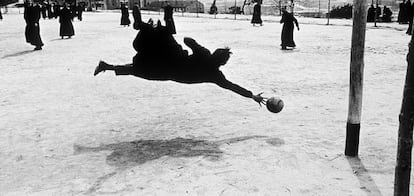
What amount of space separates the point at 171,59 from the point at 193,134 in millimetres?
1030

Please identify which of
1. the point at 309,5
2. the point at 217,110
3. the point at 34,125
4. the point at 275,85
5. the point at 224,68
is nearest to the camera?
the point at 34,125

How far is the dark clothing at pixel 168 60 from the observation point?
4660mm

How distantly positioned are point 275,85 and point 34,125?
438 centimetres

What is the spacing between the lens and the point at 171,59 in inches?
186

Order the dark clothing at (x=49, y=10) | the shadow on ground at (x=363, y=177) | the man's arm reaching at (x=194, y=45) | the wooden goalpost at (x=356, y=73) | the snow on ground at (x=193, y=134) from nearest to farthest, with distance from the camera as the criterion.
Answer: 1. the shadow on ground at (x=363, y=177)
2. the snow on ground at (x=193, y=134)
3. the wooden goalpost at (x=356, y=73)
4. the man's arm reaching at (x=194, y=45)
5. the dark clothing at (x=49, y=10)

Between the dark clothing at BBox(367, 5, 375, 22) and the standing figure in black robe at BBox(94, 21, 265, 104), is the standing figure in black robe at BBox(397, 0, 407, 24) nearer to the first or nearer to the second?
the dark clothing at BBox(367, 5, 375, 22)

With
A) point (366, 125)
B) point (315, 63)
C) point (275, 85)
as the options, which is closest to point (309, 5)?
point (315, 63)

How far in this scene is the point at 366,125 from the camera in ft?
17.8

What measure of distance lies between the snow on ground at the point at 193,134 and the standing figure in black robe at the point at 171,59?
768 millimetres

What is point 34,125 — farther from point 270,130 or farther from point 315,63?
point 315,63

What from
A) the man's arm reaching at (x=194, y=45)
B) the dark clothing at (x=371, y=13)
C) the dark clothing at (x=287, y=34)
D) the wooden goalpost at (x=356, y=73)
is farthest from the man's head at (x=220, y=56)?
the dark clothing at (x=371, y=13)

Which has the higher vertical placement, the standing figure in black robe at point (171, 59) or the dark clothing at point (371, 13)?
the dark clothing at point (371, 13)

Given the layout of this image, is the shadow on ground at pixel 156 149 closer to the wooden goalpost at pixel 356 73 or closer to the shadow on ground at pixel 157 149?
the shadow on ground at pixel 157 149

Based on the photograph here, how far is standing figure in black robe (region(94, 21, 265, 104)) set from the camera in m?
4.66
